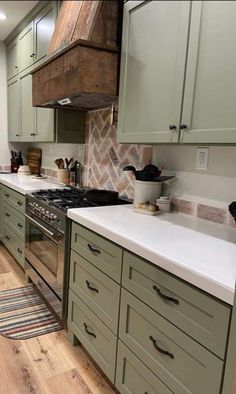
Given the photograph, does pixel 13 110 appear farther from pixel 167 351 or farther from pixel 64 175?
pixel 167 351

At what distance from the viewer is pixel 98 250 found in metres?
1.37

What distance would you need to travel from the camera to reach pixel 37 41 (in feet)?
8.73

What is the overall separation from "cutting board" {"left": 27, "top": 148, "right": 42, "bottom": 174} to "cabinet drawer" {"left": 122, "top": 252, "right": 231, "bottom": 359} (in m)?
2.63

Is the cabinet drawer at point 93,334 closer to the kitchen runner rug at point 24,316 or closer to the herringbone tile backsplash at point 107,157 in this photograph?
the kitchen runner rug at point 24,316

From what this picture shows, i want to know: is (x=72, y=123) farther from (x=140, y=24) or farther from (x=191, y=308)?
(x=191, y=308)

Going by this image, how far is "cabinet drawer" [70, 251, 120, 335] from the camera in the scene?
1.28 m

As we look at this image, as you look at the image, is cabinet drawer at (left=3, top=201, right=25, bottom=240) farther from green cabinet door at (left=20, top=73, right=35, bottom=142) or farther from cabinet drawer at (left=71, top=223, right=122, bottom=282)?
cabinet drawer at (left=71, top=223, right=122, bottom=282)

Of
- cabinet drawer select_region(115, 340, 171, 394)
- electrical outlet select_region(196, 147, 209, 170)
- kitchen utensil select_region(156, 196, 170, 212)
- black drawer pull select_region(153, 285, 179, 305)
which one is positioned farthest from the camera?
kitchen utensil select_region(156, 196, 170, 212)

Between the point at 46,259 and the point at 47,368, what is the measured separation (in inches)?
26.2

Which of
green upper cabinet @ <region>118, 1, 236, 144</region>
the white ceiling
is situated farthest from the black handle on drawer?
the white ceiling

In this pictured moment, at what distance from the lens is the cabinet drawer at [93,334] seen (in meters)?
1.32

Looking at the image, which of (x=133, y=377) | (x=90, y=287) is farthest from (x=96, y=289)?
(x=133, y=377)

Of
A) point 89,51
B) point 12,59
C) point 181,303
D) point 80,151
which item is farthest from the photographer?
point 12,59

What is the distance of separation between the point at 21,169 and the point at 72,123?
4.02ft
